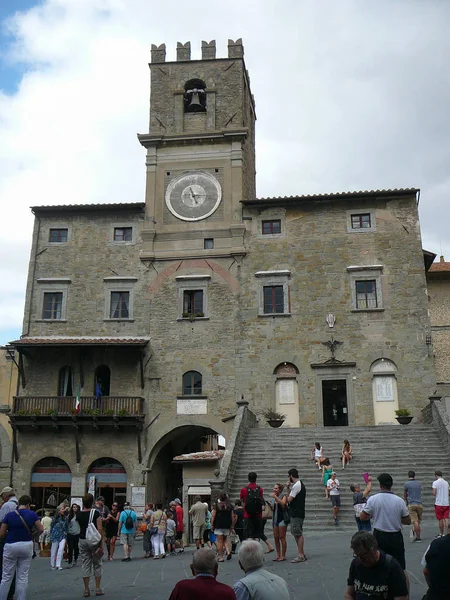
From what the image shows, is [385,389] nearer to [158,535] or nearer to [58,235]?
[158,535]

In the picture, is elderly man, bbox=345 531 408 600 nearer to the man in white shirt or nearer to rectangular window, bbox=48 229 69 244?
the man in white shirt

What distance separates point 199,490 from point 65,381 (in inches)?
417

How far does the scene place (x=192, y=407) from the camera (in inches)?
1168

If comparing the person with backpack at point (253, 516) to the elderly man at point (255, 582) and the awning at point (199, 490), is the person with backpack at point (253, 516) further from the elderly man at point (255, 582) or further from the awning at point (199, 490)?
the awning at point (199, 490)

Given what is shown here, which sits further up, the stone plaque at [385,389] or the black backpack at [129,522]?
the stone plaque at [385,389]

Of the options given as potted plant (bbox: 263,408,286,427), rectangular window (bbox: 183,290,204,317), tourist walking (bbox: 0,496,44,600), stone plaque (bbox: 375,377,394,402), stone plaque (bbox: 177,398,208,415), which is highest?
rectangular window (bbox: 183,290,204,317)

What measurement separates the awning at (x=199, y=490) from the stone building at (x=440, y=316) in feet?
49.5

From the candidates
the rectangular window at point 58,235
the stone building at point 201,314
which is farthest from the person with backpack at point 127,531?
the rectangular window at point 58,235

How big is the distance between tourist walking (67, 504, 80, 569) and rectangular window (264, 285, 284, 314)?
631 inches

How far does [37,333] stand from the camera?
31.4m

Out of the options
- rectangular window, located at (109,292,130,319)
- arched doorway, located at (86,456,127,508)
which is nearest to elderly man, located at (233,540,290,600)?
arched doorway, located at (86,456,127,508)

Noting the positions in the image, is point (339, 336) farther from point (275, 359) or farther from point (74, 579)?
point (74, 579)

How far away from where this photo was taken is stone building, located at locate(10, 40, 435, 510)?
95.6 ft

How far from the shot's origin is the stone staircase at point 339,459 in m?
19.2
